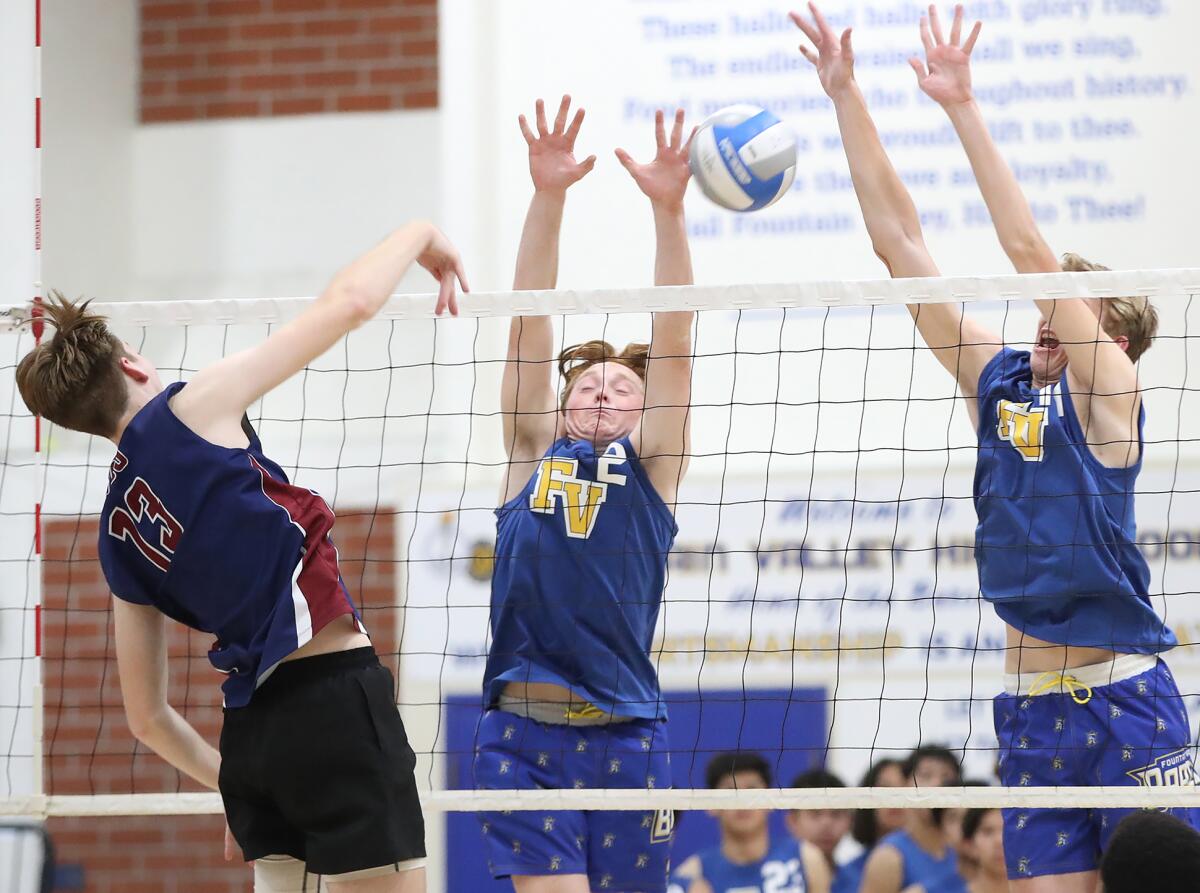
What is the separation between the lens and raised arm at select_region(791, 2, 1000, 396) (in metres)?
3.89

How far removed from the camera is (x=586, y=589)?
3811 millimetres

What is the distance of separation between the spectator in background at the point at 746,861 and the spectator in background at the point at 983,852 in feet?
1.87

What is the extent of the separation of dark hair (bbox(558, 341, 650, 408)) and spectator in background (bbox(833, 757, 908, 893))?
7.92ft

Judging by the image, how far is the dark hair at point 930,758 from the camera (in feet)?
18.2

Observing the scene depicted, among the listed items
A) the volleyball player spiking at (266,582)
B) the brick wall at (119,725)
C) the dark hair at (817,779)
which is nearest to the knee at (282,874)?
the volleyball player spiking at (266,582)

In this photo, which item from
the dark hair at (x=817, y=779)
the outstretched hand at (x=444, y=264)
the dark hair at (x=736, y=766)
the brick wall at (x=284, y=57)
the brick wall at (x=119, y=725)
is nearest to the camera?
the outstretched hand at (x=444, y=264)

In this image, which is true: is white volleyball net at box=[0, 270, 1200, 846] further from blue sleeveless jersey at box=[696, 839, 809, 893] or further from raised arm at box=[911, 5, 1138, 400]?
raised arm at box=[911, 5, 1138, 400]

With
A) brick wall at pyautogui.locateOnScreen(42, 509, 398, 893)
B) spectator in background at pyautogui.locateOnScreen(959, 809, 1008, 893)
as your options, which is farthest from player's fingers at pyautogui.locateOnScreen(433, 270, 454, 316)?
brick wall at pyautogui.locateOnScreen(42, 509, 398, 893)

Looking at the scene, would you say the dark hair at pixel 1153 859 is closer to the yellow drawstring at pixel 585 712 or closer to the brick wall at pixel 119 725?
the yellow drawstring at pixel 585 712

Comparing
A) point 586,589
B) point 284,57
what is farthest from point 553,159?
point 284,57

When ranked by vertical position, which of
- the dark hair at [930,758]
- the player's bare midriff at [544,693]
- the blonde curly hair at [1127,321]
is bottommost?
the dark hair at [930,758]

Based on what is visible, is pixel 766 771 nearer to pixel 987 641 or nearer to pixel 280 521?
pixel 987 641

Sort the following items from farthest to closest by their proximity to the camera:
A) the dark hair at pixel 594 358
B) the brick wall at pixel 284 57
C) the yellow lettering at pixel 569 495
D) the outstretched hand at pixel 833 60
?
the brick wall at pixel 284 57, the dark hair at pixel 594 358, the outstretched hand at pixel 833 60, the yellow lettering at pixel 569 495

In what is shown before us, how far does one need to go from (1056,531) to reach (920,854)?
2605mm
